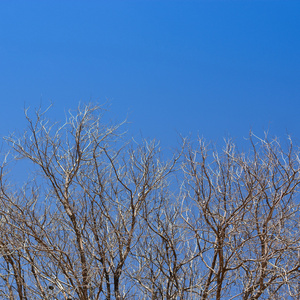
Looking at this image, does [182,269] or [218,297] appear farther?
[182,269]

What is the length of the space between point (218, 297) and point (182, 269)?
140 centimetres

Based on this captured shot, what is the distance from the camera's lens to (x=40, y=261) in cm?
854

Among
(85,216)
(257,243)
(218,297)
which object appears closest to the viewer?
(257,243)

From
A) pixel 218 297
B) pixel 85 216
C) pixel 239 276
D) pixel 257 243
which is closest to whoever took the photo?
pixel 257 243

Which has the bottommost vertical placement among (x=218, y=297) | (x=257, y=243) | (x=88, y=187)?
(x=218, y=297)

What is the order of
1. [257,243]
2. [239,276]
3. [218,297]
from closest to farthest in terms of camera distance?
[257,243] < [218,297] < [239,276]

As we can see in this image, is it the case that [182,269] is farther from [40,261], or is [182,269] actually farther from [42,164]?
[42,164]

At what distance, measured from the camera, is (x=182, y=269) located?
9055 millimetres

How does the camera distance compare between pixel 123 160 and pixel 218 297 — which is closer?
pixel 218 297

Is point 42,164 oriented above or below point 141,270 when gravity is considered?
above

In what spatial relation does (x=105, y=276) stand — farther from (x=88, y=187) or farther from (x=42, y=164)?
(x=42, y=164)

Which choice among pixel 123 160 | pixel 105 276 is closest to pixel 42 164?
pixel 123 160

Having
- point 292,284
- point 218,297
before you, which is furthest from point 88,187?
point 292,284

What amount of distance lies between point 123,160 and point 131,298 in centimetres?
282
